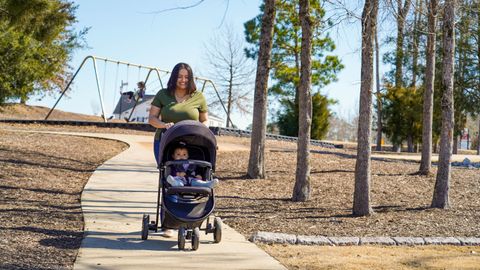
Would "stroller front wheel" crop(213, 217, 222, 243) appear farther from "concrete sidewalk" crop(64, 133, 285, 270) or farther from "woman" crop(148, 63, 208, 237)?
"woman" crop(148, 63, 208, 237)

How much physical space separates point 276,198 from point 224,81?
83.1 feet

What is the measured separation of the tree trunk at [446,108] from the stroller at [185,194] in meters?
4.76

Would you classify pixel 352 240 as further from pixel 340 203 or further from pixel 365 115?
pixel 340 203

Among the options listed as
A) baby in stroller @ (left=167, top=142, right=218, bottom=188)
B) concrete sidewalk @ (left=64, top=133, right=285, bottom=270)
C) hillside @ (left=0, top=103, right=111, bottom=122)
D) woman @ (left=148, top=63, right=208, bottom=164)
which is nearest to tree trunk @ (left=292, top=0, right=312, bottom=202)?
concrete sidewalk @ (left=64, top=133, right=285, bottom=270)

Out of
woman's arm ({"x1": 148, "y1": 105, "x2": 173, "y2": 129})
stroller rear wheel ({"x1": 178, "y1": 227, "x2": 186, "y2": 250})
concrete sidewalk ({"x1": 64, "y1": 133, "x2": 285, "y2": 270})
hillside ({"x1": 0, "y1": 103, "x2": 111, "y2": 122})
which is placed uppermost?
hillside ({"x1": 0, "y1": 103, "x2": 111, "y2": 122})

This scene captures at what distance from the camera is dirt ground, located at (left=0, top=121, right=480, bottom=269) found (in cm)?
620

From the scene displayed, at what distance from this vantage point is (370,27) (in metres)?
9.05

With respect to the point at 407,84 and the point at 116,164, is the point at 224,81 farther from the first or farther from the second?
the point at 116,164

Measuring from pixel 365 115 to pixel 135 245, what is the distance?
4.13 meters

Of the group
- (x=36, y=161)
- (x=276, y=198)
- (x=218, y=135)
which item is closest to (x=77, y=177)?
(x=36, y=161)

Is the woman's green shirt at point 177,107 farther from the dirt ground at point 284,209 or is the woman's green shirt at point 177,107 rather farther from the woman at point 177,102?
the dirt ground at point 284,209

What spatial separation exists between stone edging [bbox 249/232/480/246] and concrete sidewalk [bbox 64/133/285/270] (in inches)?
11.4

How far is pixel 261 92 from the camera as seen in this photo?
12797 mm

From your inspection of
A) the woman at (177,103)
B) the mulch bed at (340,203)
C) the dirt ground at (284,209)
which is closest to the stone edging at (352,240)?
the dirt ground at (284,209)
